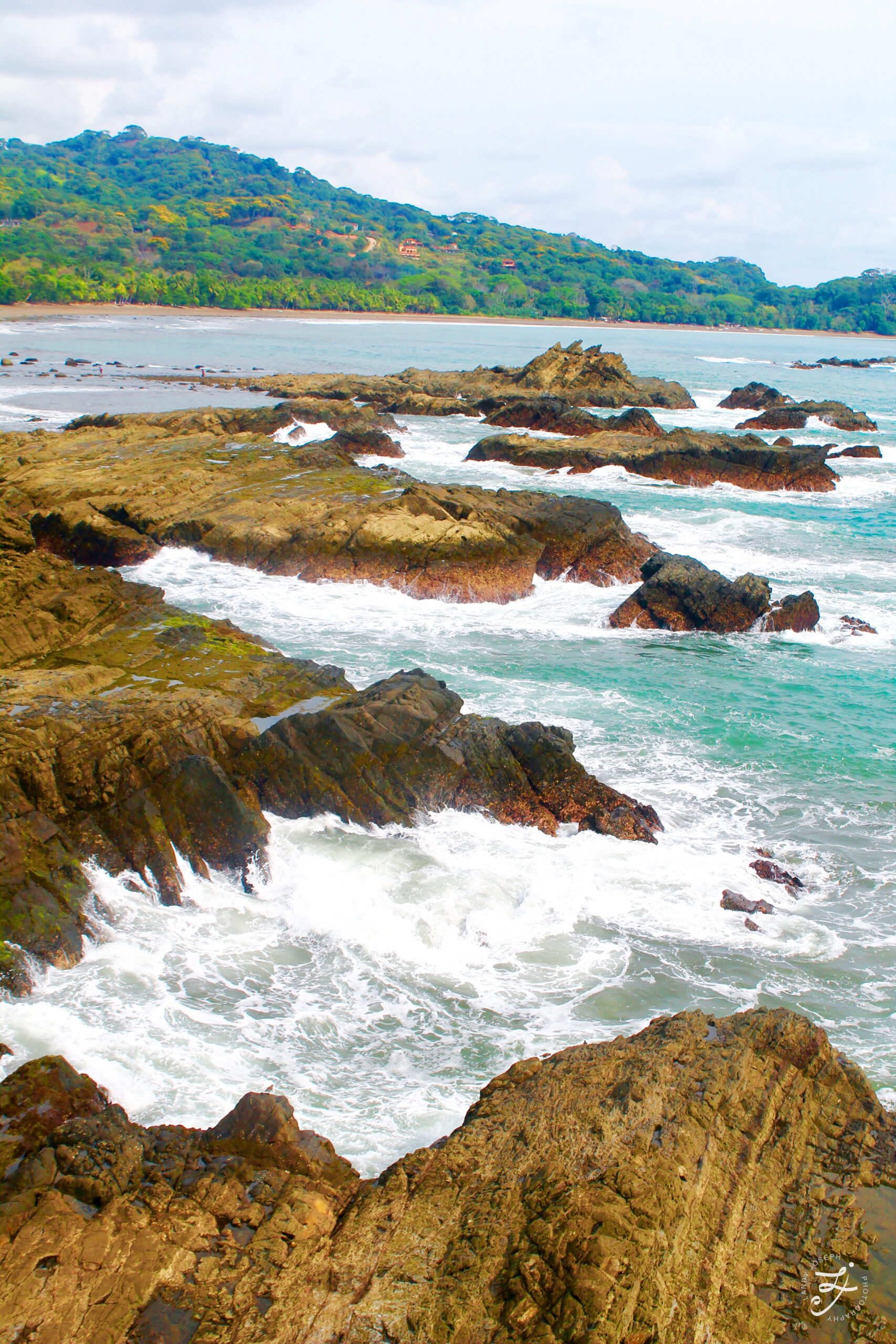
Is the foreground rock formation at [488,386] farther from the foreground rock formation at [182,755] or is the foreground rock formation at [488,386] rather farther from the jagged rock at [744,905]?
the jagged rock at [744,905]

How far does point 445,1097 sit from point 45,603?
1095cm

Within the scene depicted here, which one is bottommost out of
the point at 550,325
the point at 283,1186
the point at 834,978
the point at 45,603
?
the point at 834,978

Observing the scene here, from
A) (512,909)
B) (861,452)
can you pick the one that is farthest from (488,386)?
(512,909)

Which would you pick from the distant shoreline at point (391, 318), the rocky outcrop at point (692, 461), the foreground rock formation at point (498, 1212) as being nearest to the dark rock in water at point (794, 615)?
the foreground rock formation at point (498, 1212)

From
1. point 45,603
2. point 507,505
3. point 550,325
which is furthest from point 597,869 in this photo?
point 550,325

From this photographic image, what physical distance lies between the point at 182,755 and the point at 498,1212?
689cm

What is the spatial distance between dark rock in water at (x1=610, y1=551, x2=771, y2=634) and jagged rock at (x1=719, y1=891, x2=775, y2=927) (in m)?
10.9

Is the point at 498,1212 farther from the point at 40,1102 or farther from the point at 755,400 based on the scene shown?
the point at 755,400

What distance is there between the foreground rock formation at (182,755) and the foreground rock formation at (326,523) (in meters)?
7.28

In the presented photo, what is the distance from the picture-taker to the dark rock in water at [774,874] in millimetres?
11312

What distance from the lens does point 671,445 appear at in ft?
126

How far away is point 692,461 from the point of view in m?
38.2

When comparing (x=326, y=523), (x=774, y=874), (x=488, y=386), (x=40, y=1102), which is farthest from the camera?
(x=488, y=386)

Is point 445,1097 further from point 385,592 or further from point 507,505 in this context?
point 507,505
